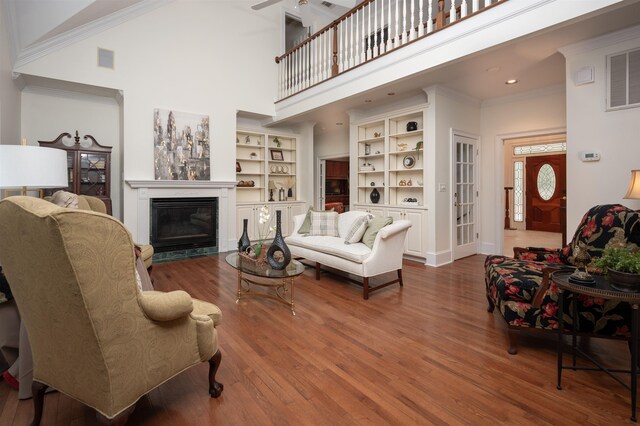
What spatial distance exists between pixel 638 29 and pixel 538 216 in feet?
24.1

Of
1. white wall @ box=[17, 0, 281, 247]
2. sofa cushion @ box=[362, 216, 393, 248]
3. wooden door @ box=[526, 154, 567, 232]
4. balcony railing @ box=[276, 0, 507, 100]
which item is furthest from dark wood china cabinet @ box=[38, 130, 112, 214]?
wooden door @ box=[526, 154, 567, 232]

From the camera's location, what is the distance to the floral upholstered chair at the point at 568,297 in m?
2.05

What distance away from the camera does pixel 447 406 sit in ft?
5.67

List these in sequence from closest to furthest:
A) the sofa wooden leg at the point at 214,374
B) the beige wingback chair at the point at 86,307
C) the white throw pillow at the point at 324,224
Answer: the beige wingback chair at the point at 86,307, the sofa wooden leg at the point at 214,374, the white throw pillow at the point at 324,224

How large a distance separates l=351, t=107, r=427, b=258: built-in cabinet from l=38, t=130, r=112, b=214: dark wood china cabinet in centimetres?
425

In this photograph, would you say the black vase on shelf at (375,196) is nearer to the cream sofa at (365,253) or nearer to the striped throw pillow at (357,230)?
the cream sofa at (365,253)

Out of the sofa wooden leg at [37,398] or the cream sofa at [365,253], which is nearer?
the sofa wooden leg at [37,398]

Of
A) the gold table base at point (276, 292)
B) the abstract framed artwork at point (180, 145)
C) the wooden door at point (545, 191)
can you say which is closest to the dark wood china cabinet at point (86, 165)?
the abstract framed artwork at point (180, 145)

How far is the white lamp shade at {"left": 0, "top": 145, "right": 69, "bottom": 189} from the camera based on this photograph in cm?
194

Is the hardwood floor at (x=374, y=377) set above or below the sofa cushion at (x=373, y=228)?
below

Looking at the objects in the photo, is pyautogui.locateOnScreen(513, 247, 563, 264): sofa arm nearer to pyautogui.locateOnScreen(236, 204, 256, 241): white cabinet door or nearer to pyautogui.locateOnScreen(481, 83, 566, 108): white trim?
pyautogui.locateOnScreen(481, 83, 566, 108): white trim

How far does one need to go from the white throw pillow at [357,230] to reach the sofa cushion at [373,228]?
53mm

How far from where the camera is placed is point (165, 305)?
1.43 metres

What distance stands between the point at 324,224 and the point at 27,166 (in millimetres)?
3291
